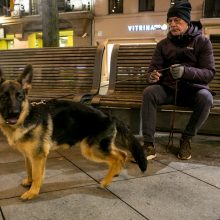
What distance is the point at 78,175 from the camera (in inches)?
158

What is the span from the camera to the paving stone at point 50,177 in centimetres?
359

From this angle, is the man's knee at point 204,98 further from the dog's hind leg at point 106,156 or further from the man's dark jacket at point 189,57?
the dog's hind leg at point 106,156

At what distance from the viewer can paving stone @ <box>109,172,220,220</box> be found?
3055mm

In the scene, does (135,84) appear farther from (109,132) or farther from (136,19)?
(136,19)

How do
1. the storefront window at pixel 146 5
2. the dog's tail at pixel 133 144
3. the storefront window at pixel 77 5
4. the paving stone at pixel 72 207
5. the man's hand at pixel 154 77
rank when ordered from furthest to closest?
the storefront window at pixel 77 5 < the storefront window at pixel 146 5 < the man's hand at pixel 154 77 < the dog's tail at pixel 133 144 < the paving stone at pixel 72 207

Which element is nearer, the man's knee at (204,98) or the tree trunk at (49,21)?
the man's knee at (204,98)

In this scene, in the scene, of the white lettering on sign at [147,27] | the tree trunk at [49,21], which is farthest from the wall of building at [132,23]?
the tree trunk at [49,21]

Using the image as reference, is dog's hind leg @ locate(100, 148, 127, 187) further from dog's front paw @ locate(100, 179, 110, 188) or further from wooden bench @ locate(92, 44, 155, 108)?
wooden bench @ locate(92, 44, 155, 108)

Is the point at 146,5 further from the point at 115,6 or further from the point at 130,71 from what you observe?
the point at 130,71

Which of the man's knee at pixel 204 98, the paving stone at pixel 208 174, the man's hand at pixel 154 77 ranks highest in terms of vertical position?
the man's hand at pixel 154 77

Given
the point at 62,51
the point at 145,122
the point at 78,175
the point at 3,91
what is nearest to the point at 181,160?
the point at 145,122

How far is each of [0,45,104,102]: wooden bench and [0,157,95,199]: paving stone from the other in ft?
5.98

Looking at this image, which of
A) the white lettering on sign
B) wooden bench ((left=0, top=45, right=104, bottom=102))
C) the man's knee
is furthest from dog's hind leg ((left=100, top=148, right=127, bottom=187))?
the white lettering on sign

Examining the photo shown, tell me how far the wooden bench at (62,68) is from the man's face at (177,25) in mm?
1703
